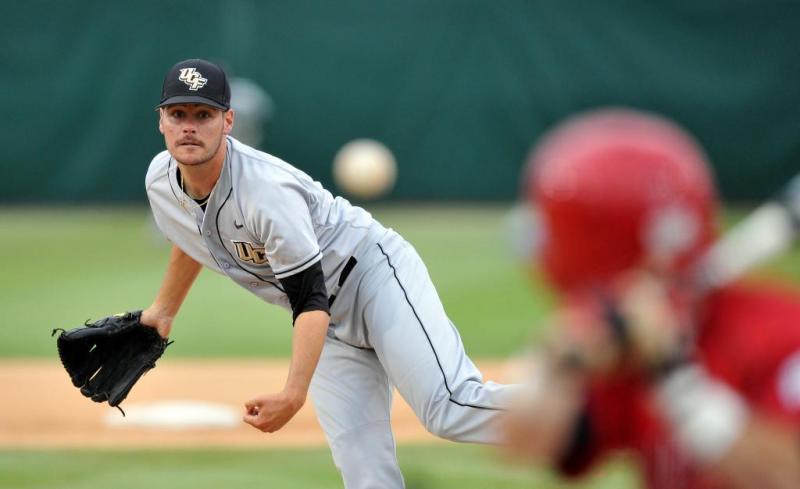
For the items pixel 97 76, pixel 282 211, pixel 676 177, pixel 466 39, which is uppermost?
pixel 676 177

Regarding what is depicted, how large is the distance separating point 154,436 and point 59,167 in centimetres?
1060

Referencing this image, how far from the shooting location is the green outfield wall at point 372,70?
1666 cm

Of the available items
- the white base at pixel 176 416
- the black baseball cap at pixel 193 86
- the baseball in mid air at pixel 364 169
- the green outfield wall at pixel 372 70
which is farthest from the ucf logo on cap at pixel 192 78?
the green outfield wall at pixel 372 70

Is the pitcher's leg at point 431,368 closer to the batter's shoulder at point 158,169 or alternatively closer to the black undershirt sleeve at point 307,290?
the black undershirt sleeve at point 307,290

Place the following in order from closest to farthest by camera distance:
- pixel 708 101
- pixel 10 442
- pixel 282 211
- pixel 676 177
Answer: pixel 676 177 → pixel 282 211 → pixel 10 442 → pixel 708 101

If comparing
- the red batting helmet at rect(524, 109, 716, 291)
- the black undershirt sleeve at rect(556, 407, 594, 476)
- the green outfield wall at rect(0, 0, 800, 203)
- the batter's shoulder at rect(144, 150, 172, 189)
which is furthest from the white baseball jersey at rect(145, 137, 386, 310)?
the green outfield wall at rect(0, 0, 800, 203)

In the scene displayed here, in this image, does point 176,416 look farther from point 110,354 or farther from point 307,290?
point 307,290

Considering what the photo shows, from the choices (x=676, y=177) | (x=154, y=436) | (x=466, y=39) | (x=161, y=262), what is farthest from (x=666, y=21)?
(x=676, y=177)

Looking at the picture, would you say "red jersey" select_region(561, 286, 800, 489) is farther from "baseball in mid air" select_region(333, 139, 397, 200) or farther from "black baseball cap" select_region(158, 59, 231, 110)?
"baseball in mid air" select_region(333, 139, 397, 200)

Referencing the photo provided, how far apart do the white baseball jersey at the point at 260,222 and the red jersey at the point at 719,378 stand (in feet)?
6.68

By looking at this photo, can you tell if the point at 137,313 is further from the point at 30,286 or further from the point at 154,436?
the point at 30,286

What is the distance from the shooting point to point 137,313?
16.1 feet

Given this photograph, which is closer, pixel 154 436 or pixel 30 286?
pixel 154 436

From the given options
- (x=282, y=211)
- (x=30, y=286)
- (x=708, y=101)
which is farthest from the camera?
(x=708, y=101)
